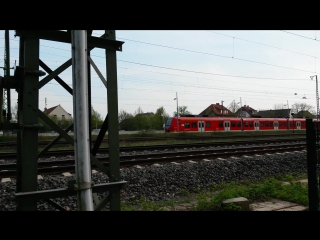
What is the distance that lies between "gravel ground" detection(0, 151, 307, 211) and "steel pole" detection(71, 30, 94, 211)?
2906 mm

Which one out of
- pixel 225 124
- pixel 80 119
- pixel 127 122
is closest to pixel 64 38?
pixel 80 119

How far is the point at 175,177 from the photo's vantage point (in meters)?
7.80

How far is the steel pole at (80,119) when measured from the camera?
255 cm

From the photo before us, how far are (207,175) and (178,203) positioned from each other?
2.60m

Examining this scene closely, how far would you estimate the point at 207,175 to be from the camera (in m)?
8.31

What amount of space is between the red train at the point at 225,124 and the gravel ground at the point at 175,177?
2409 cm

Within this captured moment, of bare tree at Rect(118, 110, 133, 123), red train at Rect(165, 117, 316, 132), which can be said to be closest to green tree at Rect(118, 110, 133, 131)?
bare tree at Rect(118, 110, 133, 123)

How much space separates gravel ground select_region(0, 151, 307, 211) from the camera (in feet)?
20.0

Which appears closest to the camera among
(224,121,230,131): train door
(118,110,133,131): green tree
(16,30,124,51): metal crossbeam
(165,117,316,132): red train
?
(16,30,124,51): metal crossbeam

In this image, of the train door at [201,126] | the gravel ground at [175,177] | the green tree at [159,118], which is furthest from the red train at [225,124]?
the green tree at [159,118]

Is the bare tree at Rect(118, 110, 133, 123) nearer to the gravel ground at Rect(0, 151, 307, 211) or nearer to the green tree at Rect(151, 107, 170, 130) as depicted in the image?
the green tree at Rect(151, 107, 170, 130)

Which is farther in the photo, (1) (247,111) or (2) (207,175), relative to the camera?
(1) (247,111)
